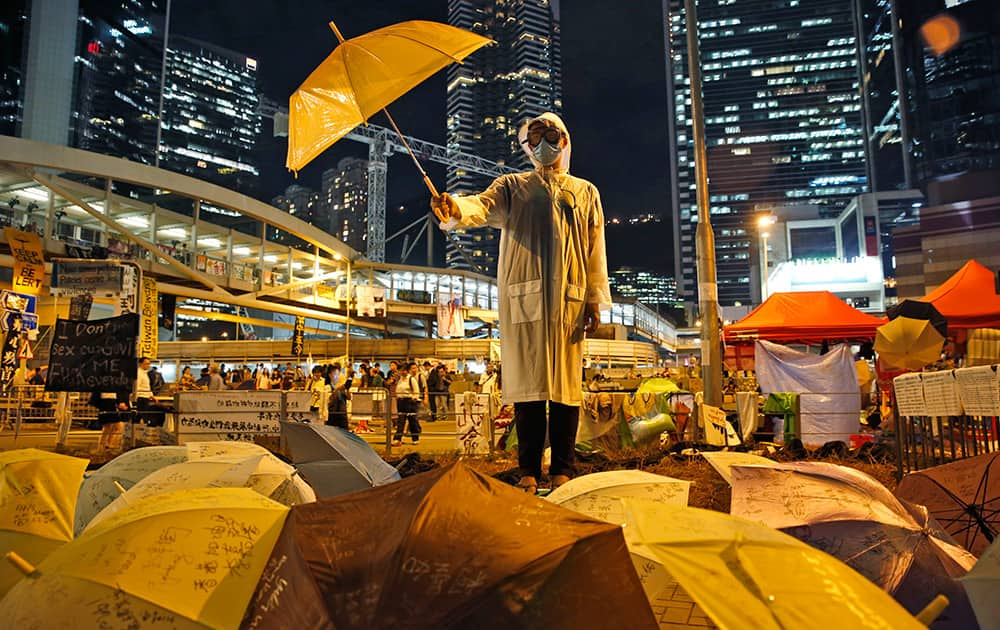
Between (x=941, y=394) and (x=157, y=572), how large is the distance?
5.00 meters

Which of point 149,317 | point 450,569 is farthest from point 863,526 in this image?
point 149,317

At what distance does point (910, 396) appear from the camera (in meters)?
5.42

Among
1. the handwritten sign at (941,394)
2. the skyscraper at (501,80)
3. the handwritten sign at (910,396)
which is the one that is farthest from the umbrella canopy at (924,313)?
the skyscraper at (501,80)

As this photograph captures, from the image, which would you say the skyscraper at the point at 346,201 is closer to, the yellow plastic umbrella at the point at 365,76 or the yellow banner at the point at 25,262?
the yellow banner at the point at 25,262

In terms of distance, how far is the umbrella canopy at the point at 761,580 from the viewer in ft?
3.74

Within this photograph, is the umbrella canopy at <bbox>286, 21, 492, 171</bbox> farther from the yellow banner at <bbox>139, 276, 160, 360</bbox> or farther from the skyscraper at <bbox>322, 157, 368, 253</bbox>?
the skyscraper at <bbox>322, 157, 368, 253</bbox>

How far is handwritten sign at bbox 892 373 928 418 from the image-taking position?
17.1ft

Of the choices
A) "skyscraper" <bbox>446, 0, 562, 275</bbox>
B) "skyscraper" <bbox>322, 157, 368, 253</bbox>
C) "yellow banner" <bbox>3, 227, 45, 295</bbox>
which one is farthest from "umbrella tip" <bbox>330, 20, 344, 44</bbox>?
"skyscraper" <bbox>446, 0, 562, 275</bbox>

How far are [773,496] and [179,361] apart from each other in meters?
38.6

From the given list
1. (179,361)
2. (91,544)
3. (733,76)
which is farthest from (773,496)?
(733,76)

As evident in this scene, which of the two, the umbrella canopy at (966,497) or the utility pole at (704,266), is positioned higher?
the utility pole at (704,266)

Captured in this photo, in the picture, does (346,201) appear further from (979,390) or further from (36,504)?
(36,504)

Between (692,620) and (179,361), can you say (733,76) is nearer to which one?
(179,361)

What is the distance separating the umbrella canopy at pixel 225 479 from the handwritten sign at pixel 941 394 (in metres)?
4.08
